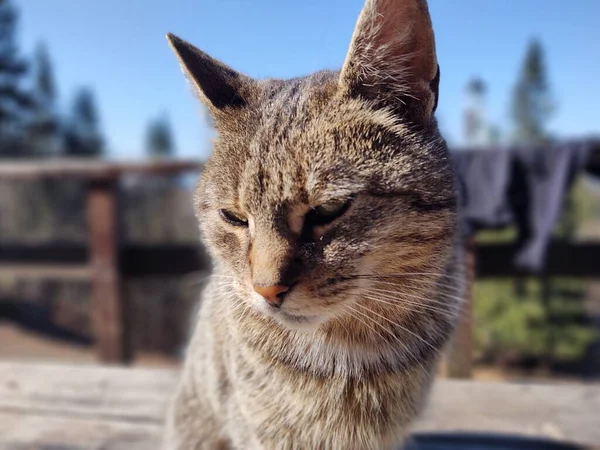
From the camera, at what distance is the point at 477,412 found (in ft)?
4.46

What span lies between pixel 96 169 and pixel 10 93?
559cm

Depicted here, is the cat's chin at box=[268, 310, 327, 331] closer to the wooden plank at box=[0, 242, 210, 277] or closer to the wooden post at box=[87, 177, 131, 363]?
the wooden plank at box=[0, 242, 210, 277]

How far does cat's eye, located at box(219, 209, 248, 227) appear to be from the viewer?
84 cm

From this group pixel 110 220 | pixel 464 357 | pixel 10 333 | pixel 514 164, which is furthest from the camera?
pixel 10 333

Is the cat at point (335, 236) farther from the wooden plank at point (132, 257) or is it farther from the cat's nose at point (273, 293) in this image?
the wooden plank at point (132, 257)

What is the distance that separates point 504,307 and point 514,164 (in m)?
4.31

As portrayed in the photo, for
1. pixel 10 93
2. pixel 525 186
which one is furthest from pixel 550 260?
pixel 10 93

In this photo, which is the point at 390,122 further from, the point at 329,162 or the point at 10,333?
the point at 10,333

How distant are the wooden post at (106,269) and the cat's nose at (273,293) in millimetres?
1748

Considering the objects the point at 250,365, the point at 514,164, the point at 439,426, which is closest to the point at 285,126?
the point at 250,365

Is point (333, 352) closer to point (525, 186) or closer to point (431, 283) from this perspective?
point (431, 283)

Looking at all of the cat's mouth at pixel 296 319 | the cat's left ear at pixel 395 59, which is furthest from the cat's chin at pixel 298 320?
the cat's left ear at pixel 395 59

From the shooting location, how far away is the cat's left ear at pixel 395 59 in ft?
2.25

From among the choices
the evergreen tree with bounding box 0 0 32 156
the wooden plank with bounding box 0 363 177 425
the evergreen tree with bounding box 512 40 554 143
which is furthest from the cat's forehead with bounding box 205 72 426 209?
the evergreen tree with bounding box 512 40 554 143
